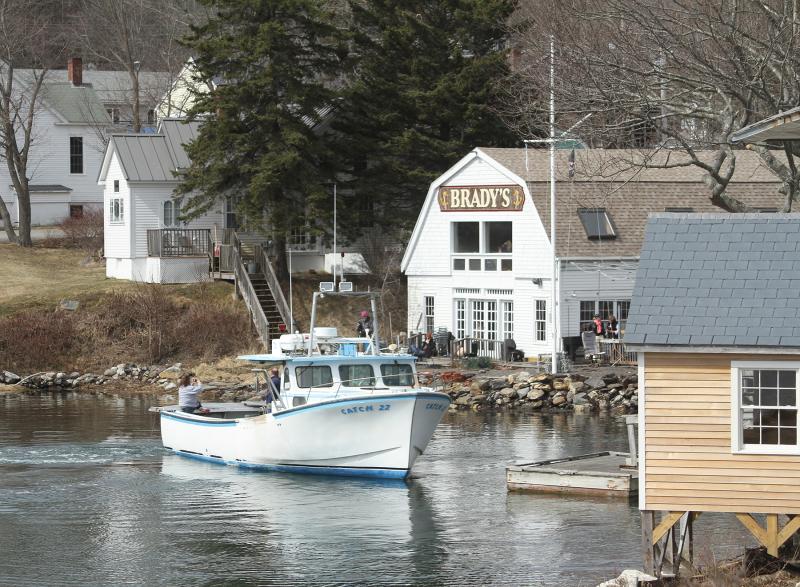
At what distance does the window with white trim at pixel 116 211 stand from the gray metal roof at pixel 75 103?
887 inches

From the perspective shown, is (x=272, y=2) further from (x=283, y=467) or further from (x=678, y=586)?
(x=678, y=586)

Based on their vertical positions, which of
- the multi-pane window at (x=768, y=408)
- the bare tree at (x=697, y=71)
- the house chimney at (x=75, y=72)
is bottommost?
the multi-pane window at (x=768, y=408)

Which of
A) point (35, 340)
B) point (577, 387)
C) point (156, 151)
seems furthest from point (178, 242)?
point (577, 387)

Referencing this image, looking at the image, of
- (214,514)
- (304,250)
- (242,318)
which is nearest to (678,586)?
(214,514)

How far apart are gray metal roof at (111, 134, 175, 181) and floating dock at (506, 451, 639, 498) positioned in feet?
107

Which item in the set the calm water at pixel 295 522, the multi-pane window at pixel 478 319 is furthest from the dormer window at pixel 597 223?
the calm water at pixel 295 522

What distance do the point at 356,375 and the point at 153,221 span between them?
1124 inches

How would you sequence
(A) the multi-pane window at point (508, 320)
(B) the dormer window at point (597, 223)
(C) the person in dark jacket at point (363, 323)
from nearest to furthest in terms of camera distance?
(C) the person in dark jacket at point (363, 323)
(B) the dormer window at point (597, 223)
(A) the multi-pane window at point (508, 320)

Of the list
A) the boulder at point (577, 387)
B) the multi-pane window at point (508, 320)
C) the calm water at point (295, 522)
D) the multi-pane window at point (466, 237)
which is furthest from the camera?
the multi-pane window at point (466, 237)

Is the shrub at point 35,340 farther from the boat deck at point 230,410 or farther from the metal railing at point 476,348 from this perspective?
the boat deck at point 230,410

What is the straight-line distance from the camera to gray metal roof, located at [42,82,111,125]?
83812mm

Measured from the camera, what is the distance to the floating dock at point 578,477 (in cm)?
2900

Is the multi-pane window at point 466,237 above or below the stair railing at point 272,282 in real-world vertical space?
above

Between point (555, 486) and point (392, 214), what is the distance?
30.4 metres
